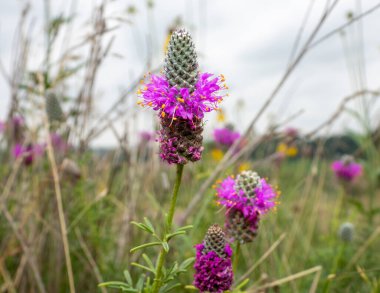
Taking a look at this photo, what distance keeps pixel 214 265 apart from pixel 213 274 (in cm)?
3

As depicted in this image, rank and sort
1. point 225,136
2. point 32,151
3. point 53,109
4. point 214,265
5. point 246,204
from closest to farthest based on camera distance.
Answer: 1. point 214,265
2. point 246,204
3. point 32,151
4. point 53,109
5. point 225,136

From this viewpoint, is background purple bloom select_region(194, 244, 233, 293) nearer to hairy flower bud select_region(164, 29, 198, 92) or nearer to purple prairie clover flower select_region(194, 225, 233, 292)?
purple prairie clover flower select_region(194, 225, 233, 292)

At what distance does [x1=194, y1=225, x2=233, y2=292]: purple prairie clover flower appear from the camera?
54.2 inches

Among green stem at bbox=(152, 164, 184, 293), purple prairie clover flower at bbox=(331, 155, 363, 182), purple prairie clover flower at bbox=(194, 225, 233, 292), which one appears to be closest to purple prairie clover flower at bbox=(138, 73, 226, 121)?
green stem at bbox=(152, 164, 184, 293)

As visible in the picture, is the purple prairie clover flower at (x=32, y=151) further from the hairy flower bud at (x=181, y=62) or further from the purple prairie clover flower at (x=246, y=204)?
the hairy flower bud at (x=181, y=62)

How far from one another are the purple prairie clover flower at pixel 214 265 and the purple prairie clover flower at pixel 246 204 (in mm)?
223

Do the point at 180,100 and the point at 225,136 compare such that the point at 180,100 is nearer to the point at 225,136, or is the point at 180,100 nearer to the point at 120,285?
the point at 120,285

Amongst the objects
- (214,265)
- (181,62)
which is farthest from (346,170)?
(181,62)

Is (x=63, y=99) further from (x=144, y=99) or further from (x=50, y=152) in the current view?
(x=144, y=99)

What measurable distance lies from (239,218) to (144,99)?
614 mm

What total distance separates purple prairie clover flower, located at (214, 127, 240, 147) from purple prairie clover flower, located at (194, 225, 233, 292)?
3.28 m

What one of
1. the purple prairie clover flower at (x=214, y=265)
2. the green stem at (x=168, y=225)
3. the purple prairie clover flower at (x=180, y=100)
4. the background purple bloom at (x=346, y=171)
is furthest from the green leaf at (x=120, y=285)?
the background purple bloom at (x=346, y=171)

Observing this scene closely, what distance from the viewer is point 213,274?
138 centimetres

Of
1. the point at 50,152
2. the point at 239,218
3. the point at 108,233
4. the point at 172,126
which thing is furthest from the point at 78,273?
the point at 172,126
